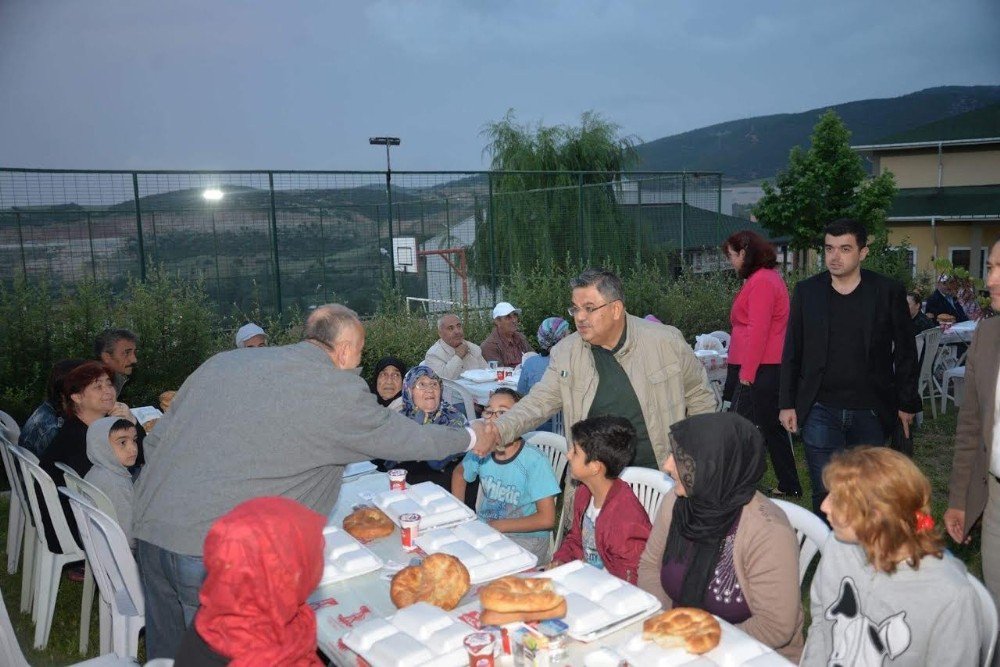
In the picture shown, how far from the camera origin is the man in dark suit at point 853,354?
153 inches

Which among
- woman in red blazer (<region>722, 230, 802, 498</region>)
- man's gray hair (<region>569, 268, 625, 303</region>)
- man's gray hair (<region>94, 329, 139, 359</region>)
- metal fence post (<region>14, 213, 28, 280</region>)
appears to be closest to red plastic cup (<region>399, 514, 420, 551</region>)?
man's gray hair (<region>569, 268, 625, 303</region>)

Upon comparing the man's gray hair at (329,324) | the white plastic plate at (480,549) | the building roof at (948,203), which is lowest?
the white plastic plate at (480,549)

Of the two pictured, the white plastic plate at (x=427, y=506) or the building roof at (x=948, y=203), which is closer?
the white plastic plate at (x=427, y=506)

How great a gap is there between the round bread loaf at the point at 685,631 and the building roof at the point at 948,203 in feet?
137

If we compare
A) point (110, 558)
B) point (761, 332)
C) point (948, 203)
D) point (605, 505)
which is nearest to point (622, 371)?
point (605, 505)

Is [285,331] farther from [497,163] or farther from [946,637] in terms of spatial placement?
[497,163]

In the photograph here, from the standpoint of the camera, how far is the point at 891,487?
213cm

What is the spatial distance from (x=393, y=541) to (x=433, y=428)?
0.50 m

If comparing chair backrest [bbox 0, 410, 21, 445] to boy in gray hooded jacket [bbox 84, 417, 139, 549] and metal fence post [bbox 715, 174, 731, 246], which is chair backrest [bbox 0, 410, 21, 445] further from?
metal fence post [bbox 715, 174, 731, 246]

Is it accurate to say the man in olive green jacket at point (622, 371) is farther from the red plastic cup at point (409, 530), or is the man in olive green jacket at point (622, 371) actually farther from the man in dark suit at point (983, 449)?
the man in dark suit at point (983, 449)

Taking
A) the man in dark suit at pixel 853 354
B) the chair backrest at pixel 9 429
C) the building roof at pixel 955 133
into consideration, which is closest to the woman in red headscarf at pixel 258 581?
the man in dark suit at pixel 853 354

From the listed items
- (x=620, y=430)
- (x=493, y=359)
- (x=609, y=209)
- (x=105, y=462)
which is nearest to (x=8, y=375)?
(x=105, y=462)

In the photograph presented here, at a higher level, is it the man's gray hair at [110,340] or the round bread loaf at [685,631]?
the man's gray hair at [110,340]

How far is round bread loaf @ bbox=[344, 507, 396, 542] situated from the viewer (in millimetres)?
3225
